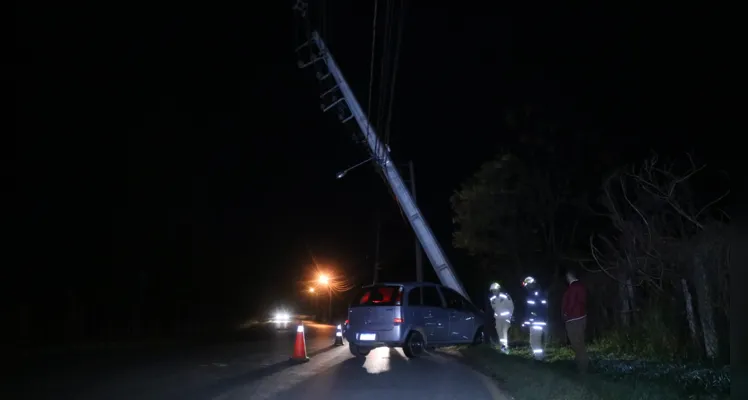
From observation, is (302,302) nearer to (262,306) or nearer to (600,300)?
(262,306)

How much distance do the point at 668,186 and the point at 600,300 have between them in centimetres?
440

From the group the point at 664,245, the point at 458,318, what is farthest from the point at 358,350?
the point at 664,245

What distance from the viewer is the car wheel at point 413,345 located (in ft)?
54.1

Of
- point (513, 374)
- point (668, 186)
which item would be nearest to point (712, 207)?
point (668, 186)

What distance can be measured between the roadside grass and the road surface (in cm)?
53

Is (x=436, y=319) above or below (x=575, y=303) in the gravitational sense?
below

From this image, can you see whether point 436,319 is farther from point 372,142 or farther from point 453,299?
point 372,142

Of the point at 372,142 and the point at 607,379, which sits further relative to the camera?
the point at 372,142

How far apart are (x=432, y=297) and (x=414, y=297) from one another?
4.19 ft

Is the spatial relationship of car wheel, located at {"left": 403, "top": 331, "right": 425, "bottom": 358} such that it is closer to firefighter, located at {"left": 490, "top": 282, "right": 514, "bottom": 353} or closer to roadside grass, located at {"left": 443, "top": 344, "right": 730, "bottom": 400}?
firefighter, located at {"left": 490, "top": 282, "right": 514, "bottom": 353}

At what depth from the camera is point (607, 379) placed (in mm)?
10211

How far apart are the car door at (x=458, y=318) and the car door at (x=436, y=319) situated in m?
0.18

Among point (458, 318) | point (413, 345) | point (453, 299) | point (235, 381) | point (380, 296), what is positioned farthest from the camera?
point (453, 299)

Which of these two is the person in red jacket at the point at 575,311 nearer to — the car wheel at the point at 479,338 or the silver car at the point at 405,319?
the silver car at the point at 405,319
